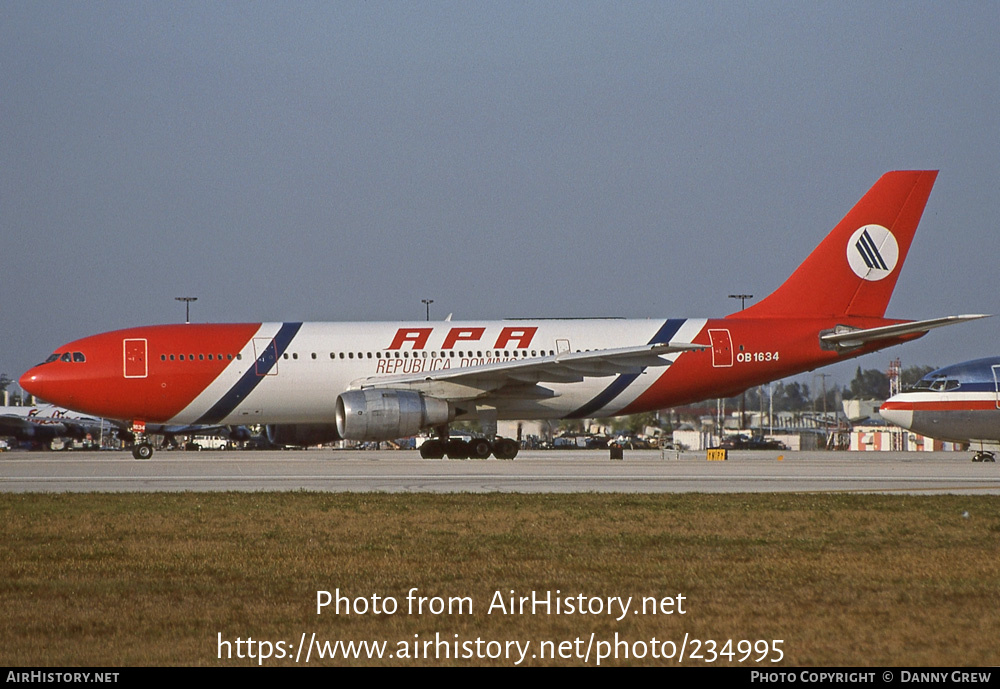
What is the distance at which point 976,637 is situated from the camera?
7113 millimetres

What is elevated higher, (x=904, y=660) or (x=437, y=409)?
(x=437, y=409)

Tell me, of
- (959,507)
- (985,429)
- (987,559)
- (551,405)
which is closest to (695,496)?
(959,507)

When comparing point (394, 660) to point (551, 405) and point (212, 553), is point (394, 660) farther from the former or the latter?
point (551, 405)

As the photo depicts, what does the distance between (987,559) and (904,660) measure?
4.45 metres

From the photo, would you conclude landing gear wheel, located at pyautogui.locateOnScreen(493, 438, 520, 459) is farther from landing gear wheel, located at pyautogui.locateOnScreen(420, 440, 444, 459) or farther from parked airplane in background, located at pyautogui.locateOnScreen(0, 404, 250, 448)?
parked airplane in background, located at pyautogui.locateOnScreen(0, 404, 250, 448)

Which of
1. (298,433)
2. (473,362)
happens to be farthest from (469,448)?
(298,433)

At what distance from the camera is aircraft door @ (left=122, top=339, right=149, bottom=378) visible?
2908 cm

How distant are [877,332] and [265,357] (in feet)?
52.3

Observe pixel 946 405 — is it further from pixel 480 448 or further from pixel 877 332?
pixel 480 448

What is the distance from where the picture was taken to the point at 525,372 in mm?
28266

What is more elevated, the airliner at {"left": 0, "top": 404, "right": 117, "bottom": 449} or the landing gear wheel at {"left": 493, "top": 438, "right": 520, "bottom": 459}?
the airliner at {"left": 0, "top": 404, "right": 117, "bottom": 449}

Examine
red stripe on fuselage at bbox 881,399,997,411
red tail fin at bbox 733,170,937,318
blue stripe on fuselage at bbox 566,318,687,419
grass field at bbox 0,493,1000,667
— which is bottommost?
grass field at bbox 0,493,1000,667

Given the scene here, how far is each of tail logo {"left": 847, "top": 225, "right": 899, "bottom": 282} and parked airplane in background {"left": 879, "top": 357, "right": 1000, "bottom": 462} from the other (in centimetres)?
327

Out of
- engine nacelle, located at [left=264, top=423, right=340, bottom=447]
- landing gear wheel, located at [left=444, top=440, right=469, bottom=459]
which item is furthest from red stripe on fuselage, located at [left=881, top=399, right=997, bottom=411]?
engine nacelle, located at [left=264, top=423, right=340, bottom=447]
